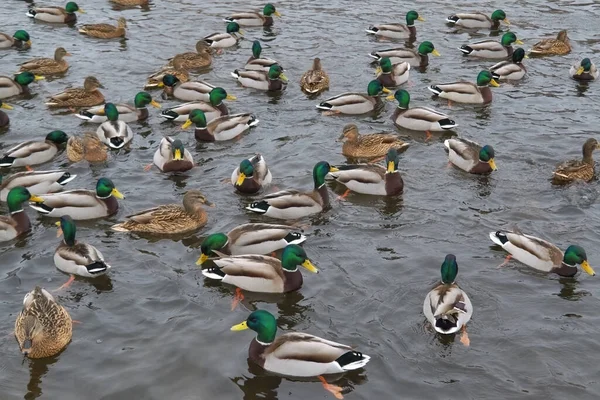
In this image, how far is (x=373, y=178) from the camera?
14375mm

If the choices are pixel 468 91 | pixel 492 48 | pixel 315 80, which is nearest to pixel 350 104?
pixel 315 80

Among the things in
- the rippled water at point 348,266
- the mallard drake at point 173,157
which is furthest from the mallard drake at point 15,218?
the mallard drake at point 173,157

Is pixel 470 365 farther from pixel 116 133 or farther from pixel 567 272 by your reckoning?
pixel 116 133

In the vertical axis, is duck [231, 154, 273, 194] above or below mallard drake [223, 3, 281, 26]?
below

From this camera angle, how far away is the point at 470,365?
9961 millimetres

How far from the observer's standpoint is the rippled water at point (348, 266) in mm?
9805

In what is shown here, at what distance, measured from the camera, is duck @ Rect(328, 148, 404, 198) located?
14328 millimetres

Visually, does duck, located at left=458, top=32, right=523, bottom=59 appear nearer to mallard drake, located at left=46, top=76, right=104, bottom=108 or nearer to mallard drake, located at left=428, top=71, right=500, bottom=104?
mallard drake, located at left=428, top=71, right=500, bottom=104

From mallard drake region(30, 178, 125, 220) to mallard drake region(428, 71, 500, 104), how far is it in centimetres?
830

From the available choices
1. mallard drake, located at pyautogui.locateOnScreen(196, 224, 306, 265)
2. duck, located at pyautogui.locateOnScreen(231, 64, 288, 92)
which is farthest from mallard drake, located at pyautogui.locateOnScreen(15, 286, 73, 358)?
duck, located at pyautogui.locateOnScreen(231, 64, 288, 92)

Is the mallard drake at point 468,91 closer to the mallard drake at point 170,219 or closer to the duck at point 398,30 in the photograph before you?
the duck at point 398,30

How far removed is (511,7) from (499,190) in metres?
13.0

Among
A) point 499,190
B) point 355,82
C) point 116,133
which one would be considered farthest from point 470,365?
point 355,82

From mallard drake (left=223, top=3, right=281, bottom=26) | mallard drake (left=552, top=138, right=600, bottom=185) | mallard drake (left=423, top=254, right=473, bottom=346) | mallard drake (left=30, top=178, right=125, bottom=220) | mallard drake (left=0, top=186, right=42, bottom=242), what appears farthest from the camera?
mallard drake (left=223, top=3, right=281, bottom=26)
